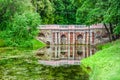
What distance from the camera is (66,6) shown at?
97.6m

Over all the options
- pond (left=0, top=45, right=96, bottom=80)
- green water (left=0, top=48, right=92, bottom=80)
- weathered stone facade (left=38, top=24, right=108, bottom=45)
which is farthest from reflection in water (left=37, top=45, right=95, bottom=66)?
weathered stone facade (left=38, top=24, right=108, bottom=45)

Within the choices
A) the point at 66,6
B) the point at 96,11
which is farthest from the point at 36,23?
the point at 66,6

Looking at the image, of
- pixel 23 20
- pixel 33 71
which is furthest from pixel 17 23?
pixel 33 71

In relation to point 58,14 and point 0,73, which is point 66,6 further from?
point 0,73

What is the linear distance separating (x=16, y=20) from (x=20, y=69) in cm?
2548

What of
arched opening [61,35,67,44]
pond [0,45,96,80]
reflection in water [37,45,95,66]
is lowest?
arched opening [61,35,67,44]

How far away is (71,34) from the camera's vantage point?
80000mm

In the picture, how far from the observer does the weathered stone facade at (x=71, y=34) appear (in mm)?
77312

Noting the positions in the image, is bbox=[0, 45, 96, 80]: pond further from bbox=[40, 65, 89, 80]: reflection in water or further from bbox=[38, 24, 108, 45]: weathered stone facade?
bbox=[38, 24, 108, 45]: weathered stone facade

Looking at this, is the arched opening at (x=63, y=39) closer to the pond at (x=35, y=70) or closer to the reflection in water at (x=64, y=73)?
the pond at (x=35, y=70)

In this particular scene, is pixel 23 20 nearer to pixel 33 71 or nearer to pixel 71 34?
pixel 71 34

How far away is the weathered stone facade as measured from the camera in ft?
254

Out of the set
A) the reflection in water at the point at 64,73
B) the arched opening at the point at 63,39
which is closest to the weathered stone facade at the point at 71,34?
the arched opening at the point at 63,39

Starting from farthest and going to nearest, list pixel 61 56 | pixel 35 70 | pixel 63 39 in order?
pixel 63 39 → pixel 61 56 → pixel 35 70
